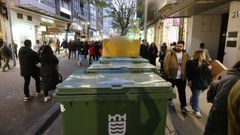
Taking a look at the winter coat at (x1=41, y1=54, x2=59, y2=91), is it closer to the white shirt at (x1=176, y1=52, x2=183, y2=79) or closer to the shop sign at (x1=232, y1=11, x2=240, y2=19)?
the white shirt at (x1=176, y1=52, x2=183, y2=79)

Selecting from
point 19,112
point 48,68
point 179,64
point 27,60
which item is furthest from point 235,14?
point 19,112

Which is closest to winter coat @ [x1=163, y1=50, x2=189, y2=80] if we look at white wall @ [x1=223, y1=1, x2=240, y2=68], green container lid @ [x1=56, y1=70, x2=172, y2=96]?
green container lid @ [x1=56, y1=70, x2=172, y2=96]

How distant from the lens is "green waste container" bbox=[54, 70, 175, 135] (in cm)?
226

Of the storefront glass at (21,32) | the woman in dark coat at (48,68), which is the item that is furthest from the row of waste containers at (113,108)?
the storefront glass at (21,32)

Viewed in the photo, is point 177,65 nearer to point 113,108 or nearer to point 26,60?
point 113,108

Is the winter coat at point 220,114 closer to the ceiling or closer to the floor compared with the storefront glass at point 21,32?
closer to the floor

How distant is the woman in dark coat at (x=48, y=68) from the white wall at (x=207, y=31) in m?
10.2

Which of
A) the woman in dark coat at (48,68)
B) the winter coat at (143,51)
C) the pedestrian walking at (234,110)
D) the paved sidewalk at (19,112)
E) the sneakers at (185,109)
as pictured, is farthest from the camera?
the winter coat at (143,51)

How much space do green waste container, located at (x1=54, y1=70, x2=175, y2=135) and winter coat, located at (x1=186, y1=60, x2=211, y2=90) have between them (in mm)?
2790

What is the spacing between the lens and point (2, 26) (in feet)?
57.7

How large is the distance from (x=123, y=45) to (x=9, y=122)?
4819 mm

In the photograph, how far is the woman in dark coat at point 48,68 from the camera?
5953 mm

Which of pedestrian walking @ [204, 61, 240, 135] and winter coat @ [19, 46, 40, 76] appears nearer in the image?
pedestrian walking @ [204, 61, 240, 135]

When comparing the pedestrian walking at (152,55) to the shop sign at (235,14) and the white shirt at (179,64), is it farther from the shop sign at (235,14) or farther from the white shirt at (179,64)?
the white shirt at (179,64)
